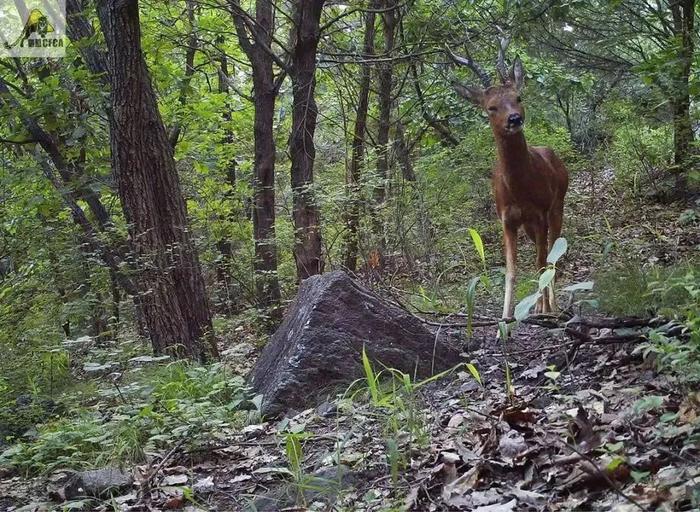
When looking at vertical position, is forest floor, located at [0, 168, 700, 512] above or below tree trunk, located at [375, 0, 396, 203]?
below

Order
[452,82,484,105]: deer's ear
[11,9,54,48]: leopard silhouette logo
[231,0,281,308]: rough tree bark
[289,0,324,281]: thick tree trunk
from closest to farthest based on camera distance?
[452,82,484,105]: deer's ear, [289,0,324,281]: thick tree trunk, [11,9,54,48]: leopard silhouette logo, [231,0,281,308]: rough tree bark

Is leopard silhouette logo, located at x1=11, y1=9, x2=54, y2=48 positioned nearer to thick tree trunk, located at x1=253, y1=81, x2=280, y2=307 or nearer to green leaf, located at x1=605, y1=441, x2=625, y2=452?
thick tree trunk, located at x1=253, y1=81, x2=280, y2=307

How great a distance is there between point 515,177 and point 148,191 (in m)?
3.43

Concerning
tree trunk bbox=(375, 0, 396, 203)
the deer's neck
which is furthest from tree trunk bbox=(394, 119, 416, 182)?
the deer's neck

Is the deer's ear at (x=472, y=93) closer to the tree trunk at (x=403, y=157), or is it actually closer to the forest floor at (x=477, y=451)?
the forest floor at (x=477, y=451)

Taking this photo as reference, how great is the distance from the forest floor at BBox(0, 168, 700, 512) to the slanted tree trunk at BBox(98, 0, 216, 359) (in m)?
2.50

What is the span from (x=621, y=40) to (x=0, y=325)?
31.9 feet

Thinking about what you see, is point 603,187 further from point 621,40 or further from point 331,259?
point 331,259

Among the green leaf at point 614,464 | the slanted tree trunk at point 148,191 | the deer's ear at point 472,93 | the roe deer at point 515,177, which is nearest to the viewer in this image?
the green leaf at point 614,464

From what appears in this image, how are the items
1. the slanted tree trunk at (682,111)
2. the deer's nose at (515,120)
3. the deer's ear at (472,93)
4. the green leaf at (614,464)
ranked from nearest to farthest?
the green leaf at (614,464)
the deer's nose at (515,120)
the deer's ear at (472,93)
the slanted tree trunk at (682,111)

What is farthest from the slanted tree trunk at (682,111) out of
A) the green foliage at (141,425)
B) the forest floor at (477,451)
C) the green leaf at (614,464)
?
the green leaf at (614,464)

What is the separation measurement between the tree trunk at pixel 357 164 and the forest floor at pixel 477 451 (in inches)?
151

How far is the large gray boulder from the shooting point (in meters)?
4.82

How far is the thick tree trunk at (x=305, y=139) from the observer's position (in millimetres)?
9055
